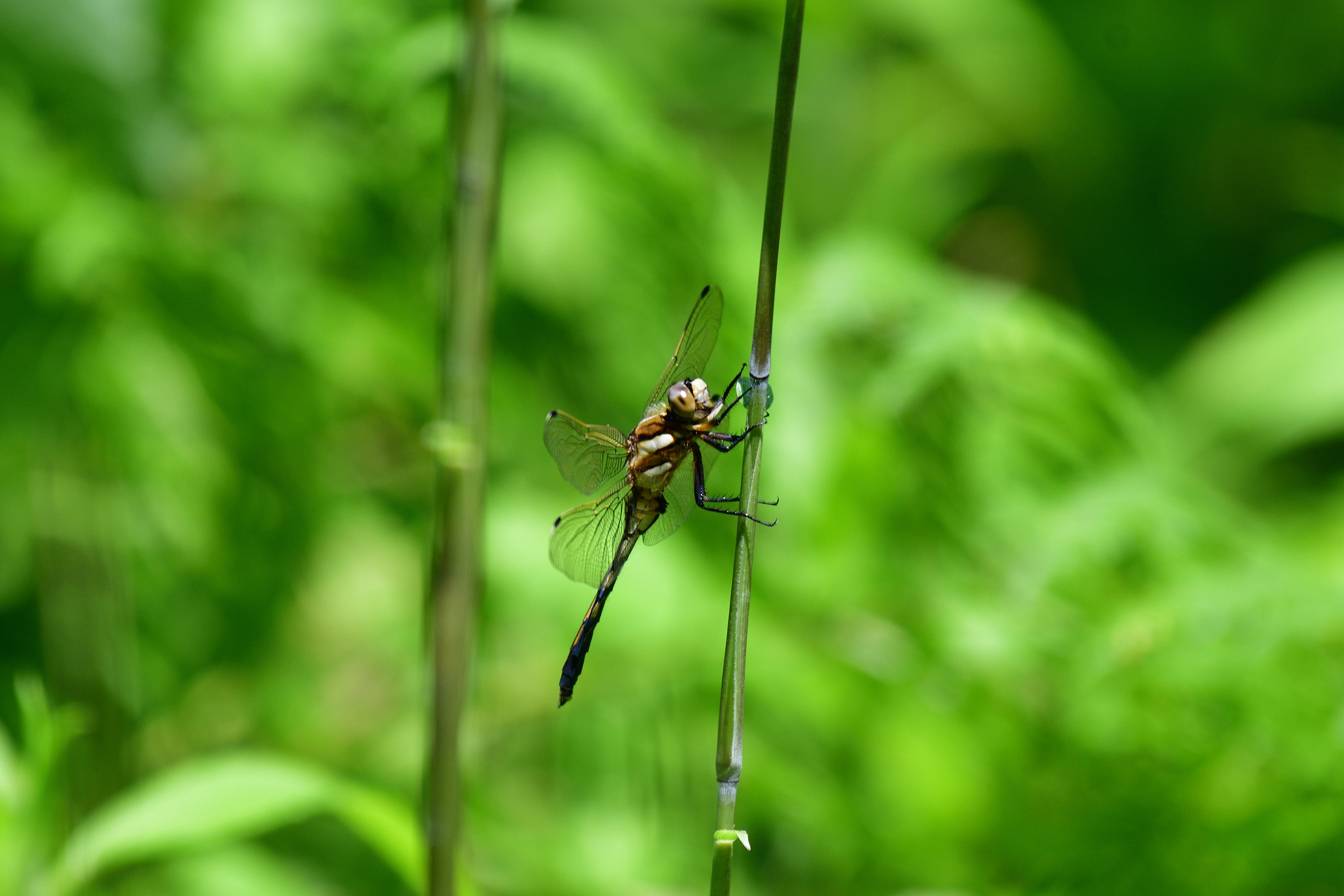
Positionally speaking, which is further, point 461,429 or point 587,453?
point 587,453

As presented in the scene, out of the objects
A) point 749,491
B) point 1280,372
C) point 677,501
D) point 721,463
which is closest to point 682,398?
point 677,501

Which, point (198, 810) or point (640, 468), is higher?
point (640, 468)

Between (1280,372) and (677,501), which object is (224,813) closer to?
(677,501)

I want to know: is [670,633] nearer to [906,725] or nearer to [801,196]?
[906,725]

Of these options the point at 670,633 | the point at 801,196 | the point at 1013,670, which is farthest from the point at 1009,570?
the point at 801,196

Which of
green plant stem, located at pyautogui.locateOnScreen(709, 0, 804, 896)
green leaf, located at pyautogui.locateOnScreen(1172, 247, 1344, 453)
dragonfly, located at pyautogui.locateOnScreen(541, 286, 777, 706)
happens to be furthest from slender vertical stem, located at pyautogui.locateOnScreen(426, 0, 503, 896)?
green leaf, located at pyautogui.locateOnScreen(1172, 247, 1344, 453)

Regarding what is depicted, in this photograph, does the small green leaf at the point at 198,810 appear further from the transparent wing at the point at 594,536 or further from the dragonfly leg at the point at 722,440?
the dragonfly leg at the point at 722,440
